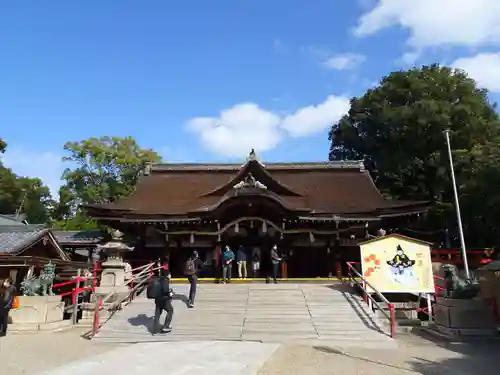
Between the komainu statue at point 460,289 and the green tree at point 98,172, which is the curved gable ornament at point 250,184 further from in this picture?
the green tree at point 98,172

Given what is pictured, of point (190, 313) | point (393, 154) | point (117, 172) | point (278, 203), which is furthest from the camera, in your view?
point (117, 172)

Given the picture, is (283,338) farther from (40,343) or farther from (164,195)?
(164,195)

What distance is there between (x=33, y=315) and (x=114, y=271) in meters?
3.09

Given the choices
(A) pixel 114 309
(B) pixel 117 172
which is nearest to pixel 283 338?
(A) pixel 114 309

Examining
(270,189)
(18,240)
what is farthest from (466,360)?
(18,240)

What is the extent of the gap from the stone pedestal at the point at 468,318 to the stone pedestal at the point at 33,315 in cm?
989

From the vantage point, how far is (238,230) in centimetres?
1798

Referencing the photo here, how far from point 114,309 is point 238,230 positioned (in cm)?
741

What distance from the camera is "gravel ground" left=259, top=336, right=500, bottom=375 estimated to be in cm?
666

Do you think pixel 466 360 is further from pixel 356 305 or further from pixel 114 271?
pixel 114 271

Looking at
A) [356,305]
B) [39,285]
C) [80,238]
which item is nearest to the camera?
[39,285]

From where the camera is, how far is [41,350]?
8156mm

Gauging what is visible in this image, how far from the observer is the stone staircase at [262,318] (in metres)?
9.52

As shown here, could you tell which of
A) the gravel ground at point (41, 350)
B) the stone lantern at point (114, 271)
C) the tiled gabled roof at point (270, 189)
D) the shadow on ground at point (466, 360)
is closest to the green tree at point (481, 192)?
the tiled gabled roof at point (270, 189)
